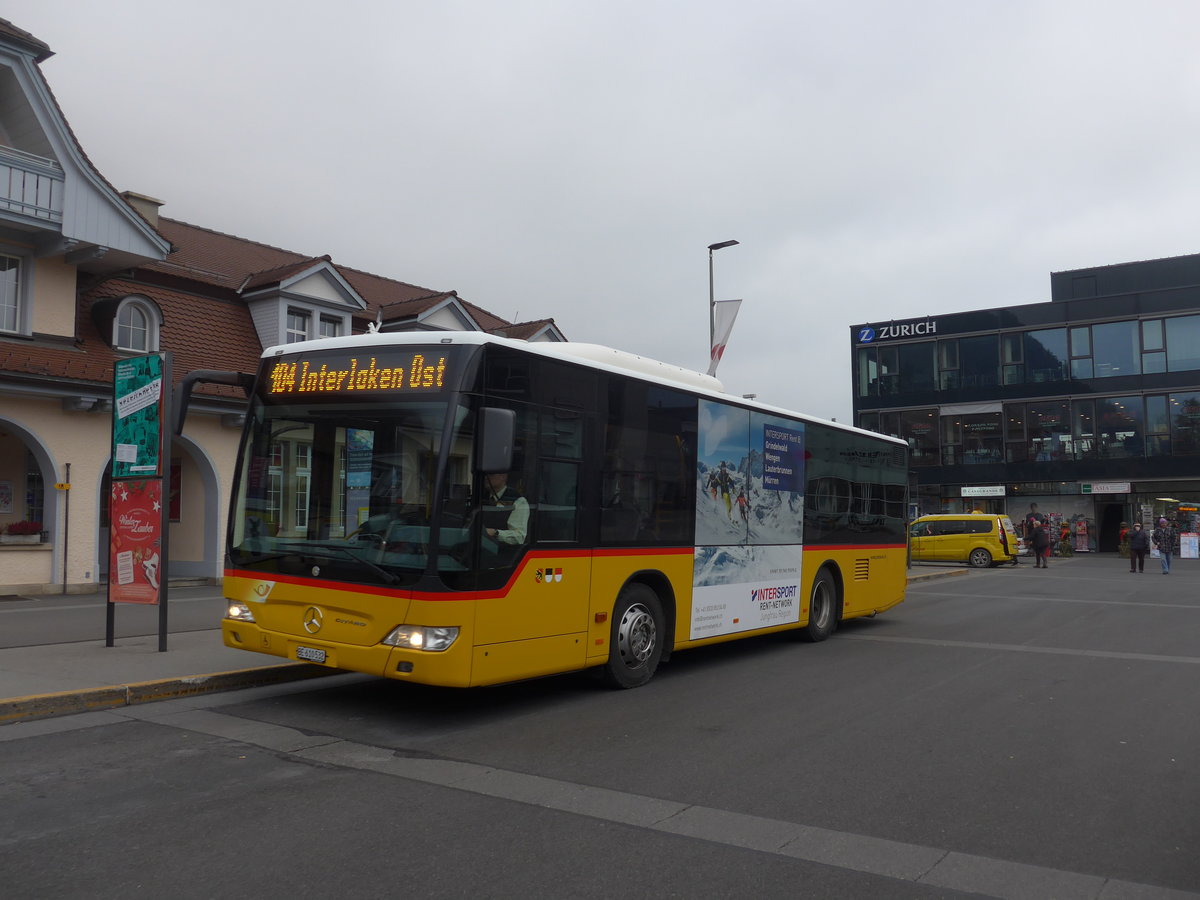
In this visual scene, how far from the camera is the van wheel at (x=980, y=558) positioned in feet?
108

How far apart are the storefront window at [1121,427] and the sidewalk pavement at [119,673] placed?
4413cm

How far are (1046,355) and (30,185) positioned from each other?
43742 mm

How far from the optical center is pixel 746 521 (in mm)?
10836

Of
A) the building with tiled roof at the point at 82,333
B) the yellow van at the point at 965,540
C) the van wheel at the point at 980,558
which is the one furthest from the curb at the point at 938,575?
the building with tiled roof at the point at 82,333

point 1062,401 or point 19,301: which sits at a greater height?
point 1062,401

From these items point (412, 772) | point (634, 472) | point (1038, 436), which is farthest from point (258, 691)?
point (1038, 436)

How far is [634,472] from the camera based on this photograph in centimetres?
890

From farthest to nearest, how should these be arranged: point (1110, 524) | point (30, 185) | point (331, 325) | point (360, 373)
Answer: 1. point (1110, 524)
2. point (331, 325)
3. point (30, 185)
4. point (360, 373)

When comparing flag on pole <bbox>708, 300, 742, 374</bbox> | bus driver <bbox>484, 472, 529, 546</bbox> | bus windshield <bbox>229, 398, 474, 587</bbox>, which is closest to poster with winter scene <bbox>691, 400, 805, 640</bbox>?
bus driver <bbox>484, 472, 529, 546</bbox>

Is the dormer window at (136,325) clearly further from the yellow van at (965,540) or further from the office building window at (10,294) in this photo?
the yellow van at (965,540)

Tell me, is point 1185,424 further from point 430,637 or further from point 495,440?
point 430,637

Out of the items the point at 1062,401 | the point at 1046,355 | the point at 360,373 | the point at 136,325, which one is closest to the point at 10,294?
the point at 136,325

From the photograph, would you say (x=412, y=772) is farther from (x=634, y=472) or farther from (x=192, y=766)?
(x=634, y=472)

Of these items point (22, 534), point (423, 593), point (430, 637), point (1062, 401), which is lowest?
point (430, 637)
